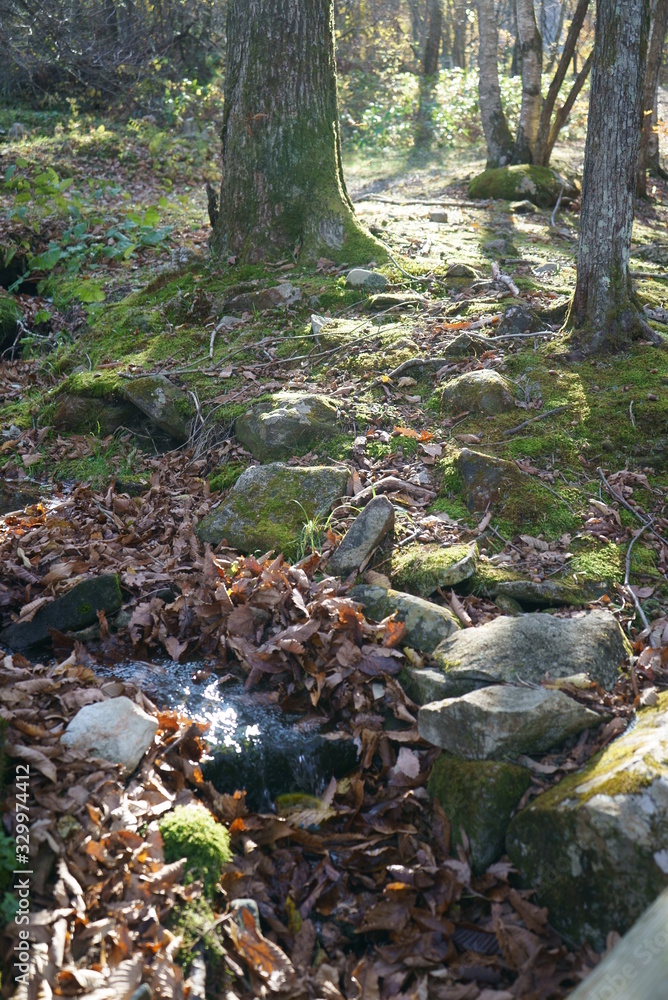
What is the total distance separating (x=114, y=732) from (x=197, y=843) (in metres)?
0.66

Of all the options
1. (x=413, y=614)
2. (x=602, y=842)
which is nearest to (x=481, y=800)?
(x=602, y=842)

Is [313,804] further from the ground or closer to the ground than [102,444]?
closer to the ground

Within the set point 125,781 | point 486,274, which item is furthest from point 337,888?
point 486,274

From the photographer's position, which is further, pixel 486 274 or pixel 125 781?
pixel 486 274

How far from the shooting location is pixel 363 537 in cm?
453

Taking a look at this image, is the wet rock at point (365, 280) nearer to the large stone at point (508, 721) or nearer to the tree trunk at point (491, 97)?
the large stone at point (508, 721)

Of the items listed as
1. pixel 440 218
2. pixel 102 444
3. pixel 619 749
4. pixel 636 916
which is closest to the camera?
pixel 636 916

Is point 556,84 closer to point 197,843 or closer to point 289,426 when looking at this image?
point 289,426

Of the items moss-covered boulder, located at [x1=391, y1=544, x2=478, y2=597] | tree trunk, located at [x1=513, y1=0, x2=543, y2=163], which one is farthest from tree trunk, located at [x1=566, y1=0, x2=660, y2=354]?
tree trunk, located at [x1=513, y1=0, x2=543, y2=163]

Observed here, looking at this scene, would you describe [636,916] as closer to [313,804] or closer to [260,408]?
[313,804]

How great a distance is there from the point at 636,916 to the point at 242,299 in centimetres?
623

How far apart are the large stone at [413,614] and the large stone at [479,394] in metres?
1.90

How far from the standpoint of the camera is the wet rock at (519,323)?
6.26 meters

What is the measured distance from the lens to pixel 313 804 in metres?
3.56
